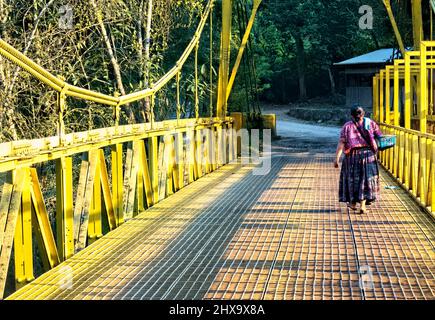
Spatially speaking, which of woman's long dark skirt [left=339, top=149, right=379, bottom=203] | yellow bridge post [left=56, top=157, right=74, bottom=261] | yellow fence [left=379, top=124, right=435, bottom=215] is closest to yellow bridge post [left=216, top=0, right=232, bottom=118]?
yellow fence [left=379, top=124, right=435, bottom=215]

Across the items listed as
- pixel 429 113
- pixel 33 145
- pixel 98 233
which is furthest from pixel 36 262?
pixel 429 113

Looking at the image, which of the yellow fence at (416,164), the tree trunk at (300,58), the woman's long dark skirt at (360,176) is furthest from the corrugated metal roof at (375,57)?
the woman's long dark skirt at (360,176)

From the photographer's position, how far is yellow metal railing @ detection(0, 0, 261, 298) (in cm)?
555

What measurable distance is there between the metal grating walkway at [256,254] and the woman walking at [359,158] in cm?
19

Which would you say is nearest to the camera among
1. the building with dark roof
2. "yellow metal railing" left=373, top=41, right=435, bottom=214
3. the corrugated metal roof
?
"yellow metal railing" left=373, top=41, right=435, bottom=214

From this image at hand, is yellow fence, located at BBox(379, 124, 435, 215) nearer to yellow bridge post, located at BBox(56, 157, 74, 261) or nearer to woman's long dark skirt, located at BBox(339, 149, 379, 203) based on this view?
woman's long dark skirt, located at BBox(339, 149, 379, 203)

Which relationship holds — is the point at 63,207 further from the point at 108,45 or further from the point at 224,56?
the point at 224,56

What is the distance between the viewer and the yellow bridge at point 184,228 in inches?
218

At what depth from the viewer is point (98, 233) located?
7.43 metres

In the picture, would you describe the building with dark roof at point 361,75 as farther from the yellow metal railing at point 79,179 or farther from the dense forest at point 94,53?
the yellow metal railing at point 79,179

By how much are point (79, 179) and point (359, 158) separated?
10.2 ft

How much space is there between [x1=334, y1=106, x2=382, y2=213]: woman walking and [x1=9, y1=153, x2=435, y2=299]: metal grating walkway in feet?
0.64
